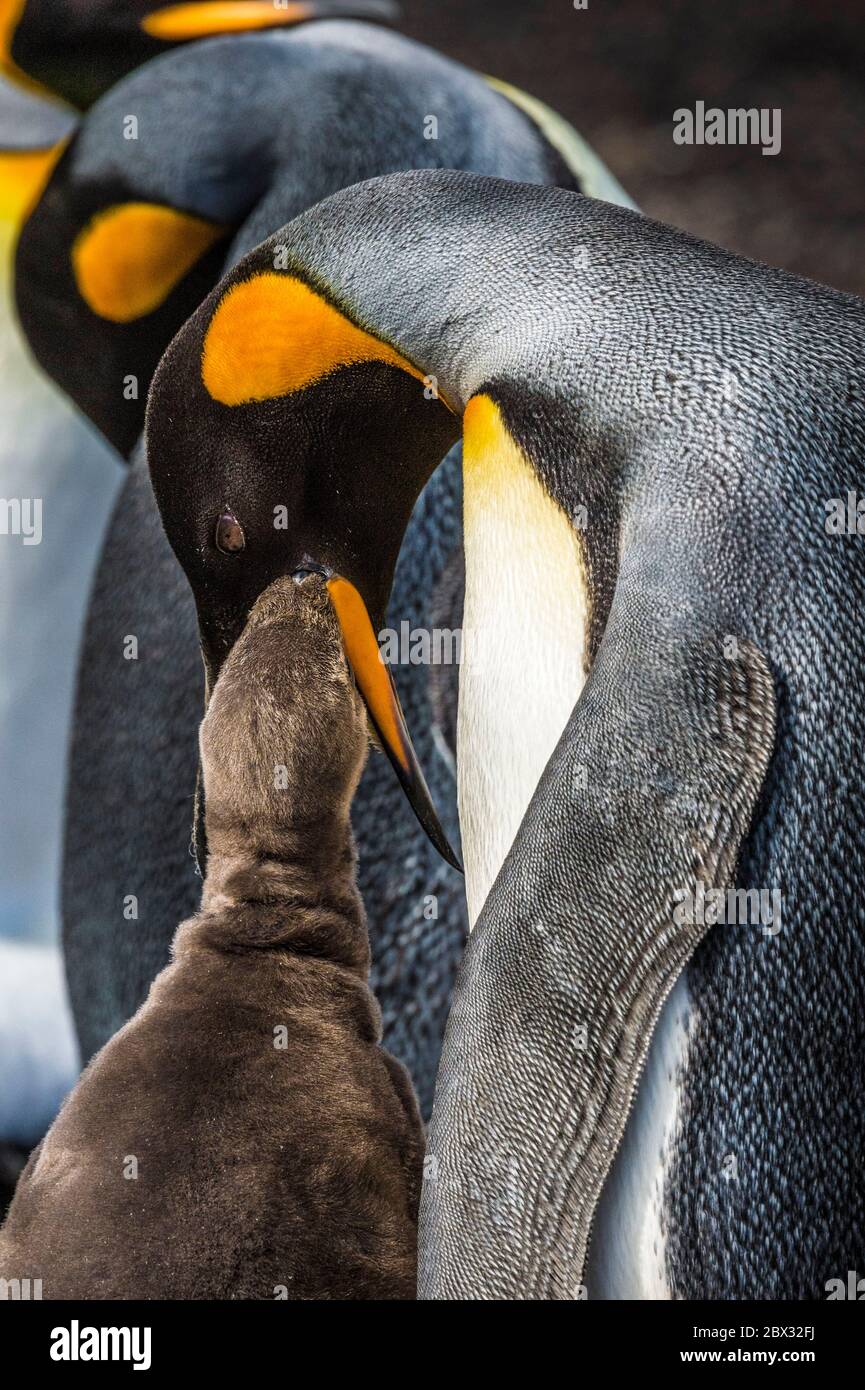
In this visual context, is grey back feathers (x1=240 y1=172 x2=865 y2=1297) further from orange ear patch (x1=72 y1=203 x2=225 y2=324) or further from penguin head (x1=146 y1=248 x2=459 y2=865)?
orange ear patch (x1=72 y1=203 x2=225 y2=324)

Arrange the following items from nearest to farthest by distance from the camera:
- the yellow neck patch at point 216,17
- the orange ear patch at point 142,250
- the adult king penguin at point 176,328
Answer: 1. the adult king penguin at point 176,328
2. the orange ear patch at point 142,250
3. the yellow neck patch at point 216,17

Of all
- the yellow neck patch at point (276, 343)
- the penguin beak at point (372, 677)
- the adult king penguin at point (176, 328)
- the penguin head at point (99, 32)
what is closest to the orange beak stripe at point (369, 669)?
the penguin beak at point (372, 677)

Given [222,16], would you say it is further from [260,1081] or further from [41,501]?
[260,1081]

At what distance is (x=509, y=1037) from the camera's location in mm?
708

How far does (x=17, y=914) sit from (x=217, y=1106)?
0.85 m

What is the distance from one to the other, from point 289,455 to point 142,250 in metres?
0.50

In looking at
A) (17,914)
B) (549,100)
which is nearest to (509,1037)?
(17,914)

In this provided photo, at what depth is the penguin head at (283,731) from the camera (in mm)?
819

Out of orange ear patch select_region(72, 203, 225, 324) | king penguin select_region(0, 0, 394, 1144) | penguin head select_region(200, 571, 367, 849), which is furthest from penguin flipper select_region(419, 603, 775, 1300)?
king penguin select_region(0, 0, 394, 1144)

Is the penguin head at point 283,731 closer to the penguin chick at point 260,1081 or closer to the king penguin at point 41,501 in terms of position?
the penguin chick at point 260,1081

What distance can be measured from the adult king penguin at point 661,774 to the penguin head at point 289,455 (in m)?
0.10

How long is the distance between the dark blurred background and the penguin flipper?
0.95m

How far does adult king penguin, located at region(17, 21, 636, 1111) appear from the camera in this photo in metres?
1.21

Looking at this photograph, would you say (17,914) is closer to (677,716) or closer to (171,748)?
(171,748)
